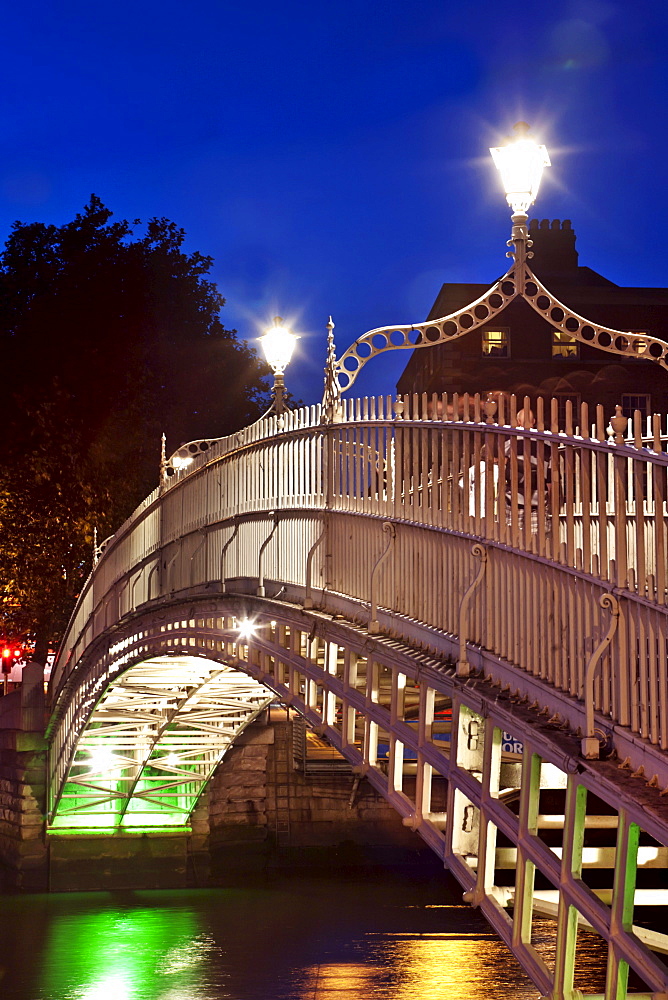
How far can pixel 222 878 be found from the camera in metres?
28.9

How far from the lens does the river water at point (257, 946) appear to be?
2045cm

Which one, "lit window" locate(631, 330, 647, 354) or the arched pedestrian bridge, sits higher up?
"lit window" locate(631, 330, 647, 354)

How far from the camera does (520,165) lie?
9719mm

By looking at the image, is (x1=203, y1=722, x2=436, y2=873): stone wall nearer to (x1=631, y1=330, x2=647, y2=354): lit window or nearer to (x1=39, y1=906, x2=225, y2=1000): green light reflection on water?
(x1=39, y1=906, x2=225, y2=1000): green light reflection on water

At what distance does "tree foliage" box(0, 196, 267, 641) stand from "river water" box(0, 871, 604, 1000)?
7.19 m

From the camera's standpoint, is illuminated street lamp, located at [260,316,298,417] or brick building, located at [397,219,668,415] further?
brick building, located at [397,219,668,415]

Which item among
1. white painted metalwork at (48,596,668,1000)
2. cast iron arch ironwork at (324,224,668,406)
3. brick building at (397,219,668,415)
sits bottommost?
white painted metalwork at (48,596,668,1000)

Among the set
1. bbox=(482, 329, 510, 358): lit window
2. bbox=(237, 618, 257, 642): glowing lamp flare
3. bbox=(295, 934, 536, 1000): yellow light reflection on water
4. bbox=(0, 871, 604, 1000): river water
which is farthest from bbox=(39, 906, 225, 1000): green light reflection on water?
bbox=(482, 329, 510, 358): lit window

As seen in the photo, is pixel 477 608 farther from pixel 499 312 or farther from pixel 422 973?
pixel 422 973

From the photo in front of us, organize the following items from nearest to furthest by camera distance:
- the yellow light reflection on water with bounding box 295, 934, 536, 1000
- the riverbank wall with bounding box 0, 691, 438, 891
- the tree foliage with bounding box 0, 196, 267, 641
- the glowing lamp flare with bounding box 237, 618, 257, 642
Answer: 1. the glowing lamp flare with bounding box 237, 618, 257, 642
2. the yellow light reflection on water with bounding box 295, 934, 536, 1000
3. the riverbank wall with bounding box 0, 691, 438, 891
4. the tree foliage with bounding box 0, 196, 267, 641

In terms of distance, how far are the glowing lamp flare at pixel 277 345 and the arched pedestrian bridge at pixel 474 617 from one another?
0.63m

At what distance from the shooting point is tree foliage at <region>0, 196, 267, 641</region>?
98.0ft

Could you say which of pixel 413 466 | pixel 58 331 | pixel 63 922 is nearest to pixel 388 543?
pixel 413 466

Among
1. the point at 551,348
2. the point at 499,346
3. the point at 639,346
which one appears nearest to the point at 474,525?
the point at 639,346
